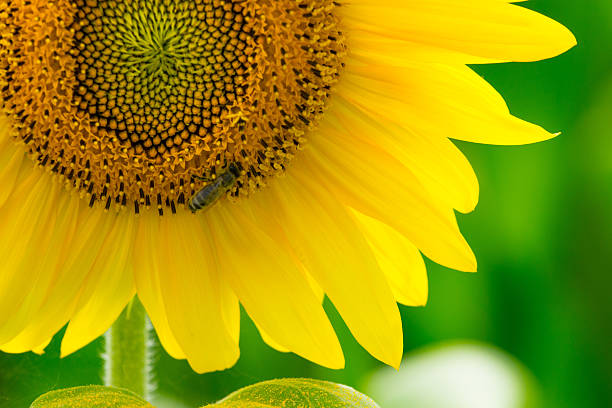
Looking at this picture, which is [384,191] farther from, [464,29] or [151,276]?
[151,276]

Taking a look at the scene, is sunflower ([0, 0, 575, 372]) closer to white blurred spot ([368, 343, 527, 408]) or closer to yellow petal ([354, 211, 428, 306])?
yellow petal ([354, 211, 428, 306])

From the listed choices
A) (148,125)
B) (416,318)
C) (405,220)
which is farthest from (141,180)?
(416,318)

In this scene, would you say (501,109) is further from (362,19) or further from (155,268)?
(155,268)

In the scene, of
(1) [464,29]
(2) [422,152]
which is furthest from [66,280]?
(1) [464,29]

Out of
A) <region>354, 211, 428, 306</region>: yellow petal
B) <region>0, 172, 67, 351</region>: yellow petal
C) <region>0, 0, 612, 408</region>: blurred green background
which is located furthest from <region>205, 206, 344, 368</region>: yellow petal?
<region>0, 0, 612, 408</region>: blurred green background

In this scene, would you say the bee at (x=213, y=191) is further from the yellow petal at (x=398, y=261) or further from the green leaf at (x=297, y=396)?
the green leaf at (x=297, y=396)

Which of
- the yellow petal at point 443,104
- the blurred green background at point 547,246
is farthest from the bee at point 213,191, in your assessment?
the blurred green background at point 547,246
